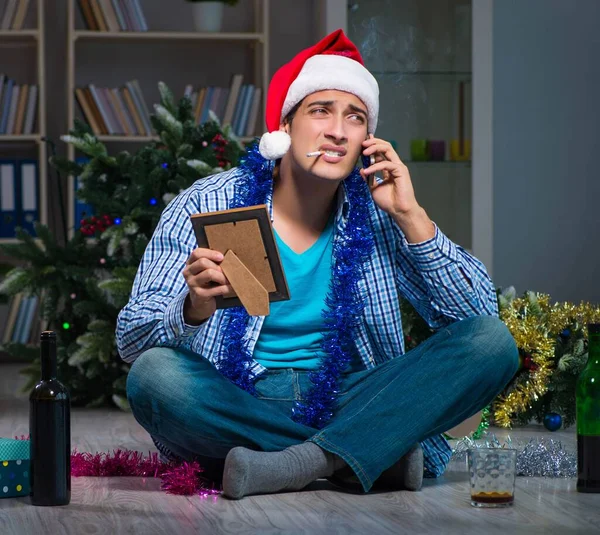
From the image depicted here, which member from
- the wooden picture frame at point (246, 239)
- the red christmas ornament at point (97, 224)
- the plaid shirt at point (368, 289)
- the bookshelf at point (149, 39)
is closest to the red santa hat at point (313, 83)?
the plaid shirt at point (368, 289)

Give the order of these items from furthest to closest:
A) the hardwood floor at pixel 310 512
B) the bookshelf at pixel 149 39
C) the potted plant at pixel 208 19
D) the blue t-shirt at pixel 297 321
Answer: the potted plant at pixel 208 19 < the bookshelf at pixel 149 39 < the blue t-shirt at pixel 297 321 < the hardwood floor at pixel 310 512

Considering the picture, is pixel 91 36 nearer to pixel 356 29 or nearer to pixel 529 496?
pixel 356 29

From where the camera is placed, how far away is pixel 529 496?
6.27 feet

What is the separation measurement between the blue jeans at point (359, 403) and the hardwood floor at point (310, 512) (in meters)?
0.09

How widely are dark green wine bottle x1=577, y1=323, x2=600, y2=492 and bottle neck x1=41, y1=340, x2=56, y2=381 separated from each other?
35.6 inches

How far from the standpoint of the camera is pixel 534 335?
9.66 ft

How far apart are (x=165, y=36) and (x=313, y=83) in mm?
2584

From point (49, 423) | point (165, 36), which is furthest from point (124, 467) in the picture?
point (165, 36)

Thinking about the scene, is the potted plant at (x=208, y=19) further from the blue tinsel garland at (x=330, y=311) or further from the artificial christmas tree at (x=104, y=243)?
the blue tinsel garland at (x=330, y=311)

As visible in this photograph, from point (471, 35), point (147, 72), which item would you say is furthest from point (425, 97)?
point (147, 72)

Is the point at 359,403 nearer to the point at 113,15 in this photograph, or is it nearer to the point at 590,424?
the point at 590,424

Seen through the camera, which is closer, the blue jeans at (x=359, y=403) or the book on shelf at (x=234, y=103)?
the blue jeans at (x=359, y=403)

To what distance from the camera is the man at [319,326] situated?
1.88m

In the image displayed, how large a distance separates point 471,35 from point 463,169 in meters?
0.53
